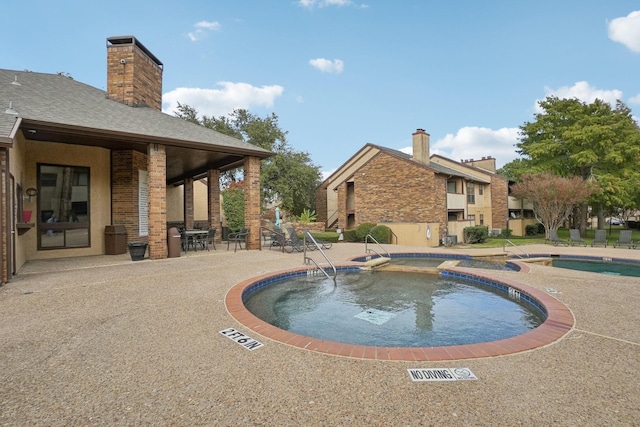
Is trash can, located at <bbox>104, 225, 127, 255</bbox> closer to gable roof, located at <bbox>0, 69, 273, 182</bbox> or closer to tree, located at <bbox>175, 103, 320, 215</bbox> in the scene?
gable roof, located at <bbox>0, 69, 273, 182</bbox>

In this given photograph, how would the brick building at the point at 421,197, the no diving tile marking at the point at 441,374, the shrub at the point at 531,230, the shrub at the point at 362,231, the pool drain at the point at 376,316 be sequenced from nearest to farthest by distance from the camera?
1. the no diving tile marking at the point at 441,374
2. the pool drain at the point at 376,316
3. the brick building at the point at 421,197
4. the shrub at the point at 362,231
5. the shrub at the point at 531,230

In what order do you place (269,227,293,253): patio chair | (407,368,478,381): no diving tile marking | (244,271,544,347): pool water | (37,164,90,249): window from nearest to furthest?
(407,368,478,381): no diving tile marking → (244,271,544,347): pool water → (37,164,90,249): window → (269,227,293,253): patio chair

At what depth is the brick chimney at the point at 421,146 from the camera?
70.4 ft

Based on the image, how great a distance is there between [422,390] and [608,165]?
29.0 metres

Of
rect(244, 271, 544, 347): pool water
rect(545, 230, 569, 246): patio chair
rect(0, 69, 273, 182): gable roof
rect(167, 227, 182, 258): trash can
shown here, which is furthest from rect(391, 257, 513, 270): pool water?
rect(545, 230, 569, 246): patio chair

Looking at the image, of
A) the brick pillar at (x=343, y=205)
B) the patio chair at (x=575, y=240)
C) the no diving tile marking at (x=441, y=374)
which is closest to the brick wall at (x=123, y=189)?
the no diving tile marking at (x=441, y=374)

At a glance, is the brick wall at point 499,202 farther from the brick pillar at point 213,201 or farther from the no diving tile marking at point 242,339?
the no diving tile marking at point 242,339

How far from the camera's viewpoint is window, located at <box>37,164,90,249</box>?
1012 centimetres

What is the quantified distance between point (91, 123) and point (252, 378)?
353 inches

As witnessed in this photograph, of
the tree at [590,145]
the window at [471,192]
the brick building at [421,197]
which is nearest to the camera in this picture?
the brick building at [421,197]

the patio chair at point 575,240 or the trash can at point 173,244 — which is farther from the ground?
the trash can at point 173,244

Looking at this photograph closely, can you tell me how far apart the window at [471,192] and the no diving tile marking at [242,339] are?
2403cm

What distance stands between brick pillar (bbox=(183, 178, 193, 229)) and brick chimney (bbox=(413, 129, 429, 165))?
1494 centimetres

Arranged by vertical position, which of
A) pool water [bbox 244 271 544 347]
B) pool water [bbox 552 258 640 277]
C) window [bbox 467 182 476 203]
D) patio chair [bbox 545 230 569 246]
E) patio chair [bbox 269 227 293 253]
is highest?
window [bbox 467 182 476 203]
